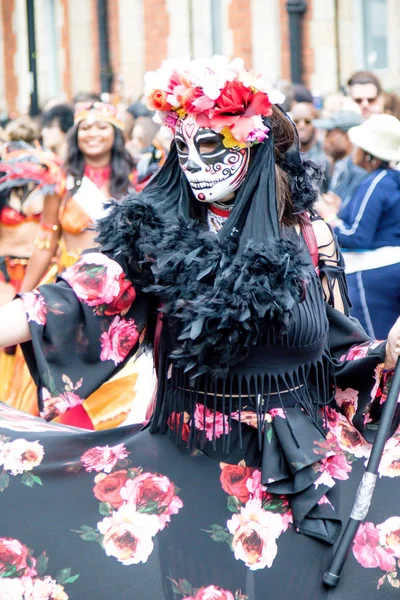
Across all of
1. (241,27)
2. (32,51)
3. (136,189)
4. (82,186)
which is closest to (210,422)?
(136,189)

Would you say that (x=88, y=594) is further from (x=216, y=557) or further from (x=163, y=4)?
(x=163, y=4)

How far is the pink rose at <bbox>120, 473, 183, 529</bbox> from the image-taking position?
10.6 ft

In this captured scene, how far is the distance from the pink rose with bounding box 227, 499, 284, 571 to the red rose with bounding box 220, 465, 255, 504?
0.10 ft

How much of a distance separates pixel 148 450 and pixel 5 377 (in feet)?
10.9

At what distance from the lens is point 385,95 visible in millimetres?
9383

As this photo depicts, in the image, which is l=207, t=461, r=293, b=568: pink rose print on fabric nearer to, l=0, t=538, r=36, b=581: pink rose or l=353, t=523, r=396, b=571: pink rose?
l=353, t=523, r=396, b=571: pink rose

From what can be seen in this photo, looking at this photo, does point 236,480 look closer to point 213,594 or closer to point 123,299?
point 213,594

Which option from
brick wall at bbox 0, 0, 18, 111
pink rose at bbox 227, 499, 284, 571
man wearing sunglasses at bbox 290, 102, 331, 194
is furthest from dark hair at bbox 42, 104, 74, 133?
brick wall at bbox 0, 0, 18, 111

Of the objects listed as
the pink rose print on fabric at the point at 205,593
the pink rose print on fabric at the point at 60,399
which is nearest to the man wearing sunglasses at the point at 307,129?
the pink rose print on fabric at the point at 60,399

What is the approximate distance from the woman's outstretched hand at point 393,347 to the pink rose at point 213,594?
83cm

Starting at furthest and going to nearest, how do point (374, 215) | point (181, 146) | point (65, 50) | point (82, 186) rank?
point (65, 50)
point (82, 186)
point (374, 215)
point (181, 146)

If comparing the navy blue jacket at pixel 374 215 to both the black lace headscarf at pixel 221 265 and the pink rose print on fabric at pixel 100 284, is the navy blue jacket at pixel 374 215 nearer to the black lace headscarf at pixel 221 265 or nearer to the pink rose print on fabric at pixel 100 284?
the black lace headscarf at pixel 221 265

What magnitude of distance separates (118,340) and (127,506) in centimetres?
48

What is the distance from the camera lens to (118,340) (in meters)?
3.39
